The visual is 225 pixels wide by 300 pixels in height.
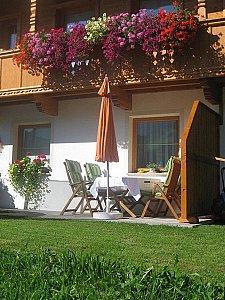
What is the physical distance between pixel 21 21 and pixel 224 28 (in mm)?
6166

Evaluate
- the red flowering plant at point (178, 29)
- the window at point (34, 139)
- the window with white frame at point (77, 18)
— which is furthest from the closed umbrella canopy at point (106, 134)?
the window with white frame at point (77, 18)

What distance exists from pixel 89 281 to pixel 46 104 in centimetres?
857

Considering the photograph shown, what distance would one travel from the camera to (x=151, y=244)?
4605mm

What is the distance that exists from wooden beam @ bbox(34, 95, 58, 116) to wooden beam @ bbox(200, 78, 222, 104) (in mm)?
4037

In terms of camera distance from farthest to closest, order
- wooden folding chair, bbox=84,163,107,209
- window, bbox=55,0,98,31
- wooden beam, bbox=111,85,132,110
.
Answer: window, bbox=55,0,98,31
wooden folding chair, bbox=84,163,107,209
wooden beam, bbox=111,85,132,110

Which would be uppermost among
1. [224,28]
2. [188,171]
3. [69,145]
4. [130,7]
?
[130,7]

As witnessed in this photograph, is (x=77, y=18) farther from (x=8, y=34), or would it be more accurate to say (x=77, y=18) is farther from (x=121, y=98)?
(x=121, y=98)

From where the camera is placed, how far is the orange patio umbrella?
27.2 feet

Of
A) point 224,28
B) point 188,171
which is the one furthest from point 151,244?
point 224,28

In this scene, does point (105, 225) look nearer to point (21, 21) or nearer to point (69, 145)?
point (69, 145)

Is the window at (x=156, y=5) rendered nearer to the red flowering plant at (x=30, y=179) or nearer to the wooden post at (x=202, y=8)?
the wooden post at (x=202, y=8)

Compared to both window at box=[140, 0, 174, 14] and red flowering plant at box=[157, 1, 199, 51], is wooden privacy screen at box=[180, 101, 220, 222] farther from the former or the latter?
window at box=[140, 0, 174, 14]

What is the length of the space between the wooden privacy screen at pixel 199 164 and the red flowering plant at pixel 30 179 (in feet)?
14.4

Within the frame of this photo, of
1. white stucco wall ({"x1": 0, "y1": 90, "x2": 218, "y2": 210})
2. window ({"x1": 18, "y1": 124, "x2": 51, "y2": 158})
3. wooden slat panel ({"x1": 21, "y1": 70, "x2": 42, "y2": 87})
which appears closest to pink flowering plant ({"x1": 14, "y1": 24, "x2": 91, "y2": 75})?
wooden slat panel ({"x1": 21, "y1": 70, "x2": 42, "y2": 87})
